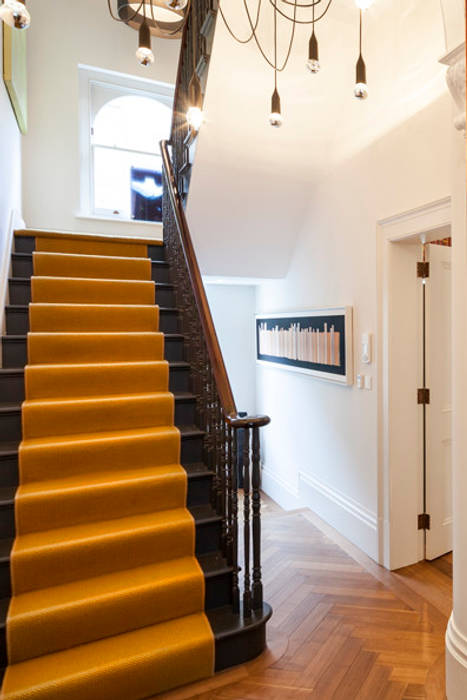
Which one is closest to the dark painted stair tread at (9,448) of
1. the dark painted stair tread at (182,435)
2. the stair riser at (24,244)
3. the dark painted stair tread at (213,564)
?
the dark painted stair tread at (182,435)

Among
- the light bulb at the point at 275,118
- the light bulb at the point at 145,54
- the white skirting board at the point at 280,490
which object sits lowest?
the white skirting board at the point at 280,490

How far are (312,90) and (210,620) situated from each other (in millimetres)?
3257

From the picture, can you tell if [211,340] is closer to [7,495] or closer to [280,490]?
[7,495]

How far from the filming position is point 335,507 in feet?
11.4

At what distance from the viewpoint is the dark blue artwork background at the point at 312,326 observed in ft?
10.9

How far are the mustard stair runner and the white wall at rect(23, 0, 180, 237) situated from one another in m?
1.91

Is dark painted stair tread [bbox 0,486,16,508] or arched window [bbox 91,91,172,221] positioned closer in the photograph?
dark painted stair tread [bbox 0,486,16,508]

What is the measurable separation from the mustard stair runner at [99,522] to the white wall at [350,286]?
1473 millimetres

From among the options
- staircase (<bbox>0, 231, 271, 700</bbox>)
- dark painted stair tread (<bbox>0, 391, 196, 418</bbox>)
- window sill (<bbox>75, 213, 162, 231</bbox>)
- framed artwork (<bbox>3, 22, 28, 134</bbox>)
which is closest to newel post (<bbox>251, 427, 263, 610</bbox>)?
staircase (<bbox>0, 231, 271, 700</bbox>)

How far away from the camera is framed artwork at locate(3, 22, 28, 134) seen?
113 inches

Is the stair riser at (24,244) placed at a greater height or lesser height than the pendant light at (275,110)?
lesser

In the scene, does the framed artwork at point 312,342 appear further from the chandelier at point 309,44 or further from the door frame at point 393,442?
the chandelier at point 309,44

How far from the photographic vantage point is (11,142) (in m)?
3.43

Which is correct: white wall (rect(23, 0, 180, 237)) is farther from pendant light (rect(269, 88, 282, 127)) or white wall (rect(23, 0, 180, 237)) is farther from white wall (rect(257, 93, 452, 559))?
pendant light (rect(269, 88, 282, 127))
